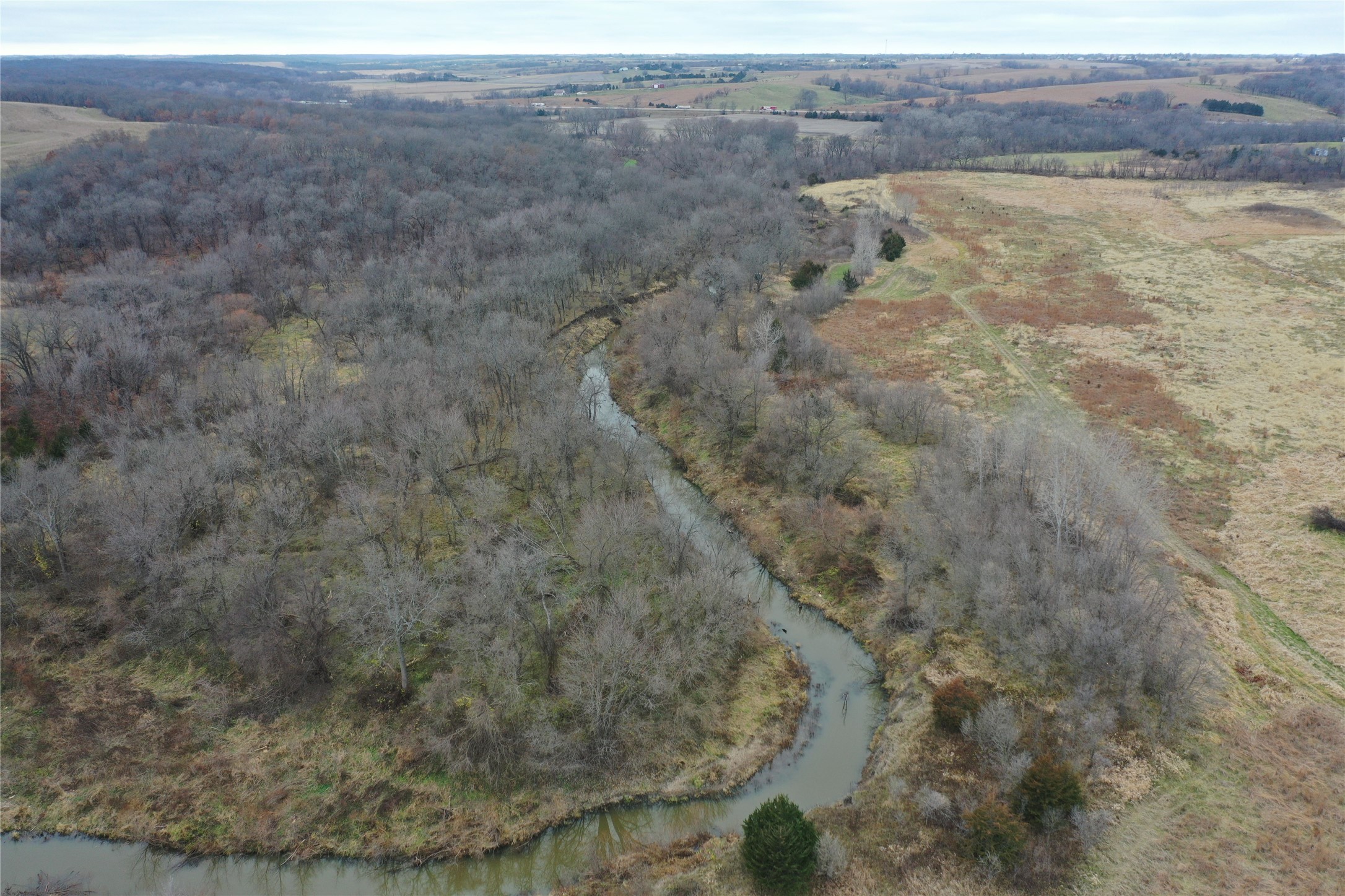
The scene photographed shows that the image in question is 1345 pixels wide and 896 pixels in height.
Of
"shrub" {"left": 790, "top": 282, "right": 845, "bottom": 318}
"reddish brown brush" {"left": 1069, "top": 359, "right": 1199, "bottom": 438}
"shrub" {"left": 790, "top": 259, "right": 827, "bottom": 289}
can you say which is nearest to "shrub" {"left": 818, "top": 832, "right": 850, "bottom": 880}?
"reddish brown brush" {"left": 1069, "top": 359, "right": 1199, "bottom": 438}

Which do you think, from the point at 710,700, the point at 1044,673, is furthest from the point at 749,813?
the point at 1044,673

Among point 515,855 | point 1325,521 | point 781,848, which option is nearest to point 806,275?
point 1325,521

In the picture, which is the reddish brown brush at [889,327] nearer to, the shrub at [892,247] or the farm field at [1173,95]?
the shrub at [892,247]

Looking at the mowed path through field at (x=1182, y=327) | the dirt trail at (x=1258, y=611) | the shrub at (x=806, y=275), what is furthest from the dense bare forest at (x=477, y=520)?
the mowed path through field at (x=1182, y=327)

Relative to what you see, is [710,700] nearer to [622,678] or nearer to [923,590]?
[622,678]

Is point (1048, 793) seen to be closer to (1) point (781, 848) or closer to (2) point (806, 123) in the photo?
(1) point (781, 848)

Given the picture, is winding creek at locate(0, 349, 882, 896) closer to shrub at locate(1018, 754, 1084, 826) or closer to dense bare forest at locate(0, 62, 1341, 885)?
dense bare forest at locate(0, 62, 1341, 885)
